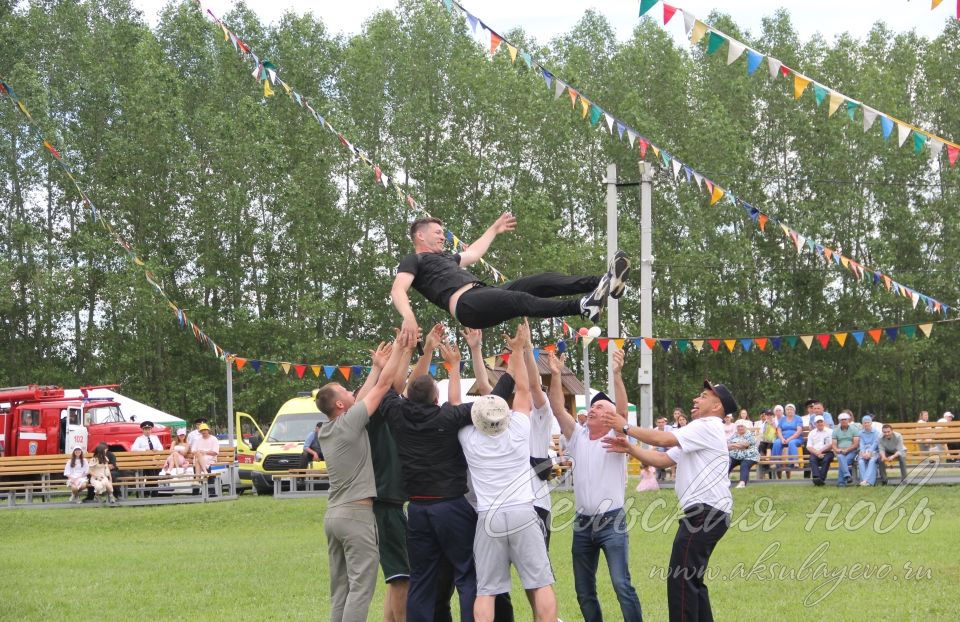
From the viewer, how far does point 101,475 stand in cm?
2002

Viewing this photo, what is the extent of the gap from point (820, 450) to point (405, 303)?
13.1 m

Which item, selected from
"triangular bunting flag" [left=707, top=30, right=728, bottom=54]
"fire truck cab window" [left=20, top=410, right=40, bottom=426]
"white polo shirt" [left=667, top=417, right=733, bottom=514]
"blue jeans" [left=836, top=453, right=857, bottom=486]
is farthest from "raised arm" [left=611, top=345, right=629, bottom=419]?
"fire truck cab window" [left=20, top=410, right=40, bottom=426]

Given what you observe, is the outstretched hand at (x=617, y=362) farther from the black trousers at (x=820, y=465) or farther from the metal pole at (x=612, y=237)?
the black trousers at (x=820, y=465)

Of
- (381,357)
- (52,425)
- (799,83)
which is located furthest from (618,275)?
(52,425)

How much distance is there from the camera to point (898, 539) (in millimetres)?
12719

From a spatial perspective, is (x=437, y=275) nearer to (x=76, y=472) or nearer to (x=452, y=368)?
(x=452, y=368)

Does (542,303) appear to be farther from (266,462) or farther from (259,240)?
(259,240)

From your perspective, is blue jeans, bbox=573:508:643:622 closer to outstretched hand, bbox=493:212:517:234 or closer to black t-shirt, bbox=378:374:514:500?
black t-shirt, bbox=378:374:514:500

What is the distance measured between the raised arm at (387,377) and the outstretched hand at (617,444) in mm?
1397

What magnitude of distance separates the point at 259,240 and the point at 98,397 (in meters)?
10.1

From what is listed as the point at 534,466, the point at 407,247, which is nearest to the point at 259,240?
the point at 407,247

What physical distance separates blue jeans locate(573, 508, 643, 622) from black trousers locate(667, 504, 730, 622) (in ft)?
1.51

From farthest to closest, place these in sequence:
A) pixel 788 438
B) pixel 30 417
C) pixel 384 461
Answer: pixel 30 417 → pixel 788 438 → pixel 384 461

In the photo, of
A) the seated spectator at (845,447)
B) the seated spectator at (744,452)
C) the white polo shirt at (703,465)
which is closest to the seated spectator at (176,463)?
the seated spectator at (744,452)
